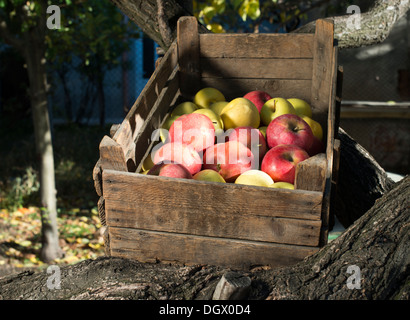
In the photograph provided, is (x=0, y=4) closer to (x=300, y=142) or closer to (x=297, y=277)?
(x=300, y=142)

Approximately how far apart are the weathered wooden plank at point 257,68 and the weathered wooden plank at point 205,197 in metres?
1.00

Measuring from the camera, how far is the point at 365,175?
2.60m

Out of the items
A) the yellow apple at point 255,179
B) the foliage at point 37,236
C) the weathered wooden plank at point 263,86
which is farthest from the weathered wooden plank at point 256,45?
the foliage at point 37,236

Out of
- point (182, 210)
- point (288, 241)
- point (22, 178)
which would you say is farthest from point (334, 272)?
point (22, 178)

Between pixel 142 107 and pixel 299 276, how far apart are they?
938mm

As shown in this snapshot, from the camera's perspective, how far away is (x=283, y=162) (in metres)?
1.74

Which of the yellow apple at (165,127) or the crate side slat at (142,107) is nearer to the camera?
the crate side slat at (142,107)

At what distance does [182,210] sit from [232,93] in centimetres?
106

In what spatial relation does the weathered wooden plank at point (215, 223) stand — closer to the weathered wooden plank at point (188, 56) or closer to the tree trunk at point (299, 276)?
the tree trunk at point (299, 276)

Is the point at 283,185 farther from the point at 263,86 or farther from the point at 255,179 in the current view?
the point at 263,86

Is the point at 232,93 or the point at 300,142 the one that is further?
the point at 232,93

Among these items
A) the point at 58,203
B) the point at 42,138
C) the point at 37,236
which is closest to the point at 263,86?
the point at 42,138

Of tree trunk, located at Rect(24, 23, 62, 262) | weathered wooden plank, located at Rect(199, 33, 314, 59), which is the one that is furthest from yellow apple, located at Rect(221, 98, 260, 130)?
tree trunk, located at Rect(24, 23, 62, 262)

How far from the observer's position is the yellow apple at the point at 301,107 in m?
2.23
